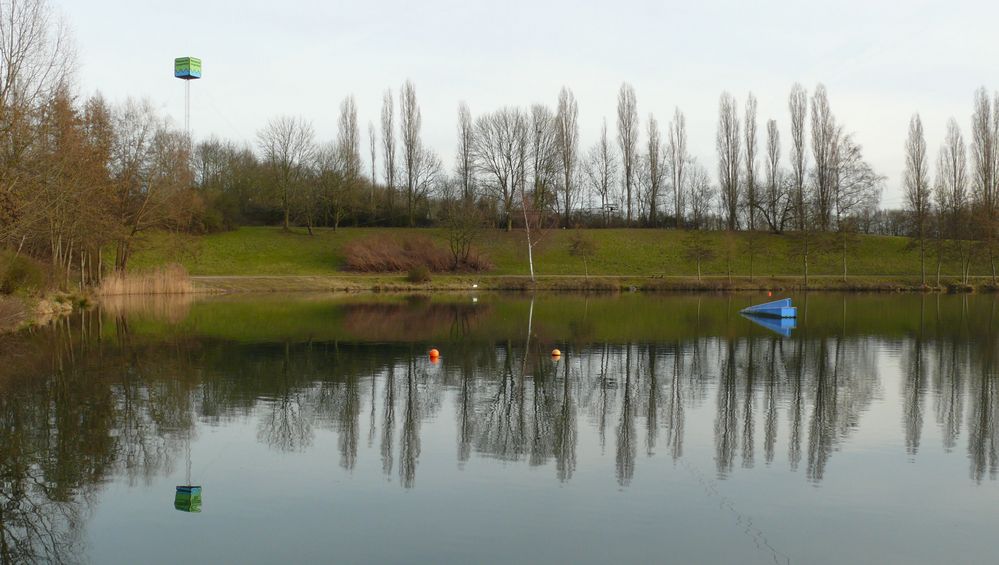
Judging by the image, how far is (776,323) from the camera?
32594 mm

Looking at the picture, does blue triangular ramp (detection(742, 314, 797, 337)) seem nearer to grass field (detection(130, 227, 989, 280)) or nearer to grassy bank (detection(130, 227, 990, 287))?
grassy bank (detection(130, 227, 990, 287))

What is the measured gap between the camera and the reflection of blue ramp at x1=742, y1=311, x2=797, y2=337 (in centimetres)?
2960

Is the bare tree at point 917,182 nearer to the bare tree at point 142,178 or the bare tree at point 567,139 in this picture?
the bare tree at point 567,139

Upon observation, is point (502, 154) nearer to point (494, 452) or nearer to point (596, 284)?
point (596, 284)

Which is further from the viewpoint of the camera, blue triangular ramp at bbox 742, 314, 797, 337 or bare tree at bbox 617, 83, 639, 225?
bare tree at bbox 617, 83, 639, 225

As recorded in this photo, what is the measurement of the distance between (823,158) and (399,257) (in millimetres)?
35951

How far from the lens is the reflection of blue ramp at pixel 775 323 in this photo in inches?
1165

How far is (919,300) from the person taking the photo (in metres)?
48.2

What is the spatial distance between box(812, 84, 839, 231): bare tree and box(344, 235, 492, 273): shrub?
28.2 metres

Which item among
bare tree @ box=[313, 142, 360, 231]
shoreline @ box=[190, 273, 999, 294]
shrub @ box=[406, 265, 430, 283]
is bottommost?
shoreline @ box=[190, 273, 999, 294]

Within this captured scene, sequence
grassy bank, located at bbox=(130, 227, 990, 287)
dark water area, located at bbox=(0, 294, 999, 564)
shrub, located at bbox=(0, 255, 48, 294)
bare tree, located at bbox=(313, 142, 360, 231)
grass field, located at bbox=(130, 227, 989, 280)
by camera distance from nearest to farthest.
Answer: dark water area, located at bbox=(0, 294, 999, 564) → shrub, located at bbox=(0, 255, 48, 294) → grassy bank, located at bbox=(130, 227, 990, 287) → grass field, located at bbox=(130, 227, 989, 280) → bare tree, located at bbox=(313, 142, 360, 231)

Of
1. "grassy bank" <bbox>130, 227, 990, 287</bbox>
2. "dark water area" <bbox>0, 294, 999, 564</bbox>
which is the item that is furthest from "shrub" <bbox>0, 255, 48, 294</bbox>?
"grassy bank" <bbox>130, 227, 990, 287</bbox>

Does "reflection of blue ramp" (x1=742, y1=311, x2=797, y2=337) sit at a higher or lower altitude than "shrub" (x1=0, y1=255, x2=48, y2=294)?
lower

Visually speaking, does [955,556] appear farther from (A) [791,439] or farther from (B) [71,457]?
(B) [71,457]
